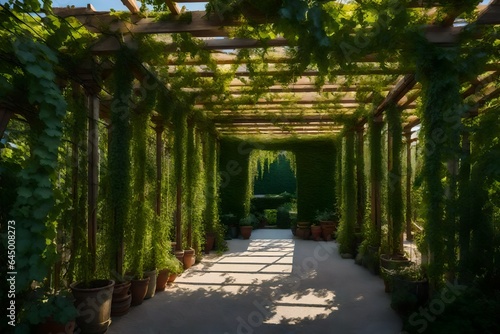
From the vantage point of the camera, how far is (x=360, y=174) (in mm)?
8953

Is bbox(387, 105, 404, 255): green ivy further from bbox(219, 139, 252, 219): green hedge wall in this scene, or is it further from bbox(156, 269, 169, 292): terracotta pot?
bbox(219, 139, 252, 219): green hedge wall

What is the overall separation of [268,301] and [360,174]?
4882 millimetres

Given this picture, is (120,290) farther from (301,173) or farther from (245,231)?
(301,173)

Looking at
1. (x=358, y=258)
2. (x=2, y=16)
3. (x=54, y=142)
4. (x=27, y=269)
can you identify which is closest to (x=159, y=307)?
(x=27, y=269)

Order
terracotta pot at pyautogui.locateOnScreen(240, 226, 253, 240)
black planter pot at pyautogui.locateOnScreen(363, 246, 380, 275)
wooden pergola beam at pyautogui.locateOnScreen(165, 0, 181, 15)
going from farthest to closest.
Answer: terracotta pot at pyautogui.locateOnScreen(240, 226, 253, 240) < black planter pot at pyautogui.locateOnScreen(363, 246, 380, 275) < wooden pergola beam at pyautogui.locateOnScreen(165, 0, 181, 15)

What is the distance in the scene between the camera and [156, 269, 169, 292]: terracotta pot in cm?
554

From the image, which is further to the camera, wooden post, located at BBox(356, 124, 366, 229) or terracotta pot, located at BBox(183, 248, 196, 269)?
wooden post, located at BBox(356, 124, 366, 229)

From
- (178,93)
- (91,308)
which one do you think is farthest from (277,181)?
(91,308)

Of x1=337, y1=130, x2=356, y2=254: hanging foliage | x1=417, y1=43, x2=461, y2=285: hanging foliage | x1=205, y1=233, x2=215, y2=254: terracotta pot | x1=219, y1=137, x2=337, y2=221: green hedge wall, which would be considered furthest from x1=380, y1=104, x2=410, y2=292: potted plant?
x1=219, y1=137, x2=337, y2=221: green hedge wall

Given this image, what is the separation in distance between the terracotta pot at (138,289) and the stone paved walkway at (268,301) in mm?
131

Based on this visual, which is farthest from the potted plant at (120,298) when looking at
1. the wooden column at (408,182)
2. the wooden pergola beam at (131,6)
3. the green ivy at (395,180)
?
the wooden column at (408,182)

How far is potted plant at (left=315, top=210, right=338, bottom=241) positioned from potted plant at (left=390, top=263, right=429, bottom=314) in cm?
615

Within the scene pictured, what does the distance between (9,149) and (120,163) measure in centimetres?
112

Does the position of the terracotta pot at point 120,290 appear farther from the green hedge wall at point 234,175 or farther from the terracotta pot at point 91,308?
the green hedge wall at point 234,175
